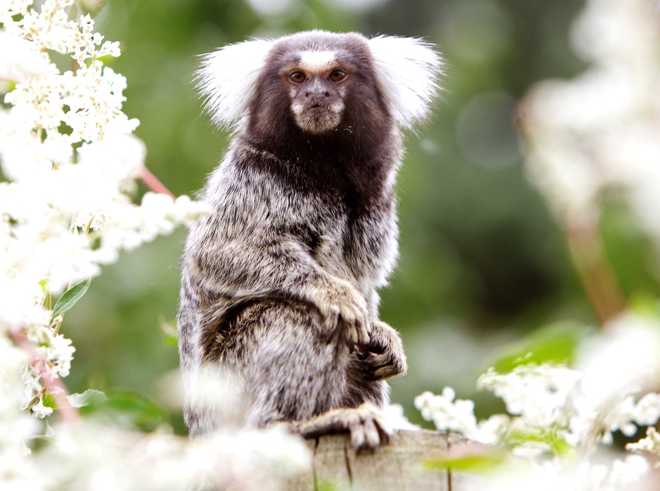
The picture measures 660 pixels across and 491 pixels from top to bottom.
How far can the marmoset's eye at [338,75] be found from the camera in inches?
218

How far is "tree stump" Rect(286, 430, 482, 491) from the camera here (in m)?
3.07

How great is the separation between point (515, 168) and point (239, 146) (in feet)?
36.0

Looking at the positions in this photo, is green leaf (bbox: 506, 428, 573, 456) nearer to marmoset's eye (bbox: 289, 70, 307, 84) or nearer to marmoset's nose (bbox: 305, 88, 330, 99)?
marmoset's nose (bbox: 305, 88, 330, 99)

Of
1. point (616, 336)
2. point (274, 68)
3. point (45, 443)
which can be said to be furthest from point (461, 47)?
point (616, 336)

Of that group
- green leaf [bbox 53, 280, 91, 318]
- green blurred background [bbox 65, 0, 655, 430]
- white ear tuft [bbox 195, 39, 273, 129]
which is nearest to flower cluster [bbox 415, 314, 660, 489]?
green leaf [bbox 53, 280, 91, 318]

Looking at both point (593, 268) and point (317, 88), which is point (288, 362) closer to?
point (317, 88)

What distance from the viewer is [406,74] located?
621 centimetres

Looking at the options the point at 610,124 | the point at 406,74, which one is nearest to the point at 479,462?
the point at 610,124

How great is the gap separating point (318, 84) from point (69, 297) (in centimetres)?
256

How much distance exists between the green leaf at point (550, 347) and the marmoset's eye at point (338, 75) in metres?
3.83

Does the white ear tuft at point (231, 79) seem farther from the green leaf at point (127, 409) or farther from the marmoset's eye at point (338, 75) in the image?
the green leaf at point (127, 409)

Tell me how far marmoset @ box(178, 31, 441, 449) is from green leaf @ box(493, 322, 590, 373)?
2380mm

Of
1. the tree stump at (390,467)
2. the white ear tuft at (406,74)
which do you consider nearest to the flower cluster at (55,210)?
the tree stump at (390,467)

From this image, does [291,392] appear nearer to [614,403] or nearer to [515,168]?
[614,403]
